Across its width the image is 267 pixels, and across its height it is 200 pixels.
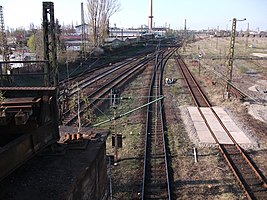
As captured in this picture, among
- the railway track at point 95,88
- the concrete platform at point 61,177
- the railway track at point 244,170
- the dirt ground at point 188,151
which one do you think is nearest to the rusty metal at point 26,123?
the concrete platform at point 61,177

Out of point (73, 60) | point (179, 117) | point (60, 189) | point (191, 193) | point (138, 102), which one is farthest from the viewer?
point (73, 60)

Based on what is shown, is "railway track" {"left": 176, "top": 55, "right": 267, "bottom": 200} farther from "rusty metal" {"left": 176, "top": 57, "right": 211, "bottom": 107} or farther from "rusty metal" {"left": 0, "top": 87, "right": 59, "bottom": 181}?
"rusty metal" {"left": 0, "top": 87, "right": 59, "bottom": 181}

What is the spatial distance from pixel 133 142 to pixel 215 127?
4.42 metres

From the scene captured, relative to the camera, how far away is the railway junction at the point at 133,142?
5465 mm

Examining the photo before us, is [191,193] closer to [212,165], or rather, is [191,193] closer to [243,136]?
[212,165]

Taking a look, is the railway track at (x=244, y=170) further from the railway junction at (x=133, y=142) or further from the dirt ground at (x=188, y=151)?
the dirt ground at (x=188, y=151)

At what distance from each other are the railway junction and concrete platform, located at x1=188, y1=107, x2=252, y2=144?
46mm

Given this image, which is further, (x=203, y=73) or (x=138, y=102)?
(x=203, y=73)

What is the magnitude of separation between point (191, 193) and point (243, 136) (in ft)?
18.0

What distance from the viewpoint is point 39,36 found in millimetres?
34875

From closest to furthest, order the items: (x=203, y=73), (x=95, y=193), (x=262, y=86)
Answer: (x=95, y=193) < (x=262, y=86) < (x=203, y=73)

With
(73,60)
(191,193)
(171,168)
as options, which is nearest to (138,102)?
(171,168)

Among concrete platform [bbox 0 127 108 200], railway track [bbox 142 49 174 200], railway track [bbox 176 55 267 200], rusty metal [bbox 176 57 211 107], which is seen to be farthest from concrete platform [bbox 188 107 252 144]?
concrete platform [bbox 0 127 108 200]

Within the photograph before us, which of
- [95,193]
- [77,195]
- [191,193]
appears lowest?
[191,193]
